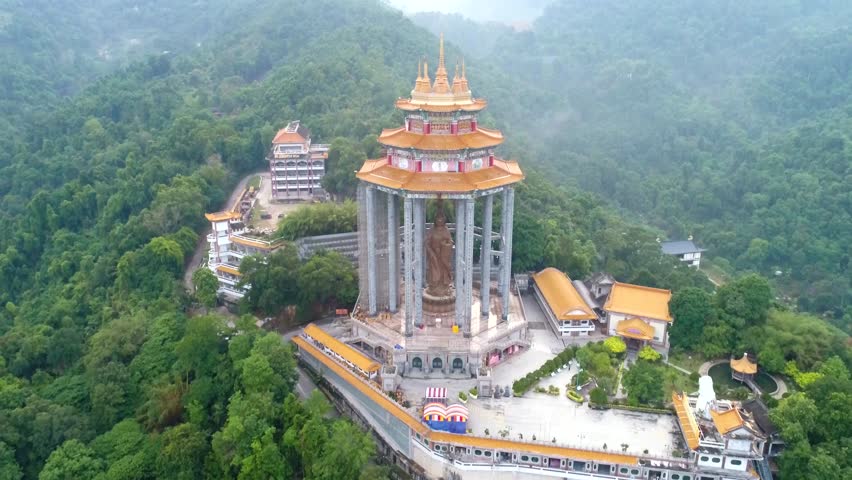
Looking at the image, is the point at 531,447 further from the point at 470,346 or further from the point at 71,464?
the point at 71,464

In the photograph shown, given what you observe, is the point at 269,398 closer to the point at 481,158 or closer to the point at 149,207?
the point at 481,158

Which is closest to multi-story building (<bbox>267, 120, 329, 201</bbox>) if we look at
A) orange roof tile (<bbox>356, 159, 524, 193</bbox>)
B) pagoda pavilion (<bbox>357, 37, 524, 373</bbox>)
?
pagoda pavilion (<bbox>357, 37, 524, 373</bbox>)

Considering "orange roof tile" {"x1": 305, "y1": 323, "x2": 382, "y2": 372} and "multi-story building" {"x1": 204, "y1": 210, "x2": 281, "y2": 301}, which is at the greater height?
"multi-story building" {"x1": 204, "y1": 210, "x2": 281, "y2": 301}

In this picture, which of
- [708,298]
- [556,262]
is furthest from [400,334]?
[708,298]

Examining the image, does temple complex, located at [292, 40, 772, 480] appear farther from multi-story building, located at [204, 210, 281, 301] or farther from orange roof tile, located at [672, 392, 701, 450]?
multi-story building, located at [204, 210, 281, 301]

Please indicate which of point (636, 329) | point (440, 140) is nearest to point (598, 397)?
point (636, 329)
